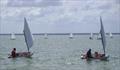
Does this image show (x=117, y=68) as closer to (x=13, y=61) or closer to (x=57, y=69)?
(x=57, y=69)

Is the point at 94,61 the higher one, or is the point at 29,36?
the point at 29,36

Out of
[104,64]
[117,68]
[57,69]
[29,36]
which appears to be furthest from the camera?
[29,36]

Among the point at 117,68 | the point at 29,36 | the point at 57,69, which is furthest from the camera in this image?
the point at 29,36

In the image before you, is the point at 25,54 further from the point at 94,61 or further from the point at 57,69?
the point at 57,69

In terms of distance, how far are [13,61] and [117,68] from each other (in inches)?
548

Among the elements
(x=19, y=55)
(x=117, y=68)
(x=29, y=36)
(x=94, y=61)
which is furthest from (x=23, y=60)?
(x=117, y=68)

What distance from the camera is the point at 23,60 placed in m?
51.2

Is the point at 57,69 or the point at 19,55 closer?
the point at 57,69

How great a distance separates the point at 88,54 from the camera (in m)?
49.9

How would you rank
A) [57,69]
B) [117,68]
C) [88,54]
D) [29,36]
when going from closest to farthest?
[57,69] → [117,68] → [88,54] → [29,36]

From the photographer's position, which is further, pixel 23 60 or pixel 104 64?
pixel 23 60

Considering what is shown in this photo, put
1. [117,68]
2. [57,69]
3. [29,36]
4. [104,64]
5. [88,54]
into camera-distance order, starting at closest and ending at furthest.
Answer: [57,69], [117,68], [104,64], [88,54], [29,36]

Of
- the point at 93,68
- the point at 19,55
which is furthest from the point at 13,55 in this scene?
the point at 93,68

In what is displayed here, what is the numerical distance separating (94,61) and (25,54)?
985 centimetres
